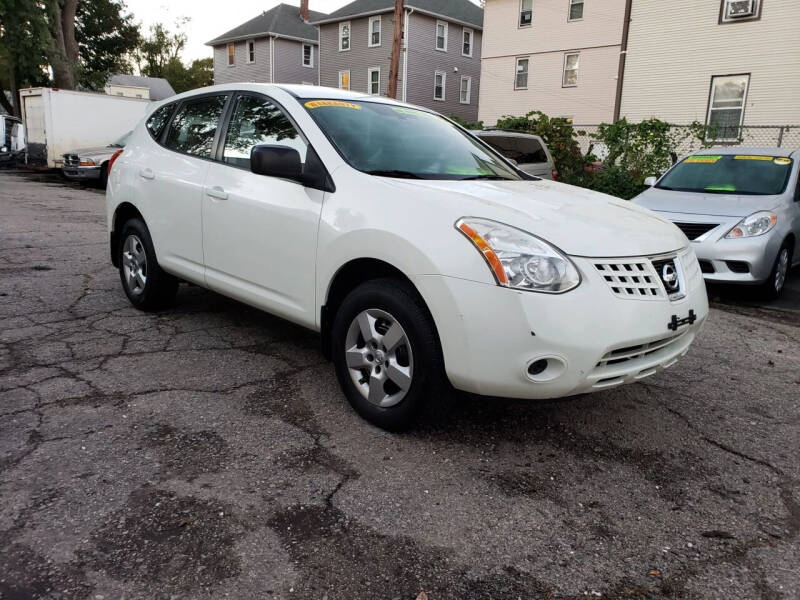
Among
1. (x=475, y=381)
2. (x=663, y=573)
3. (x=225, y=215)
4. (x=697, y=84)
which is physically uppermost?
(x=697, y=84)

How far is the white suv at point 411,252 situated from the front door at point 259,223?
1 cm

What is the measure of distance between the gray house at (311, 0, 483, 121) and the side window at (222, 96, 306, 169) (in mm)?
29183

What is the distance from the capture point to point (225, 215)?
418 cm

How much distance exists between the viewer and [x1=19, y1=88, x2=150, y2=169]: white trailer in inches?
752

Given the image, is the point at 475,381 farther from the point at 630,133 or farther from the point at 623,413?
the point at 630,133

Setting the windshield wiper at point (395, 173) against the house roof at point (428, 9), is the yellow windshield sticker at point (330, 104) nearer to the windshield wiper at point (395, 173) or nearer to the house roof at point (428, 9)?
the windshield wiper at point (395, 173)

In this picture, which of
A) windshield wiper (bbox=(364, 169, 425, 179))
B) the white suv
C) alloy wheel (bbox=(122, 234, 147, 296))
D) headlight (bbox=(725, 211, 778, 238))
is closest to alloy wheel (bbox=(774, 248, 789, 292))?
headlight (bbox=(725, 211, 778, 238))

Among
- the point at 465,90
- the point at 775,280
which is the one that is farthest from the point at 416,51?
the point at 775,280

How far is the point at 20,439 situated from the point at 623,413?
3234 millimetres

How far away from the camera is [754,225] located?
681cm

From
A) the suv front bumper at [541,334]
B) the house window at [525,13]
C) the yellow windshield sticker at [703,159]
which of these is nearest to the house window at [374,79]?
the house window at [525,13]

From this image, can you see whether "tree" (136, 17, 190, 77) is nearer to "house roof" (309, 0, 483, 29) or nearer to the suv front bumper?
"house roof" (309, 0, 483, 29)

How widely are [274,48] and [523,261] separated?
132 feet

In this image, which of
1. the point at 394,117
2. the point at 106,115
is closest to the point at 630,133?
the point at 394,117
